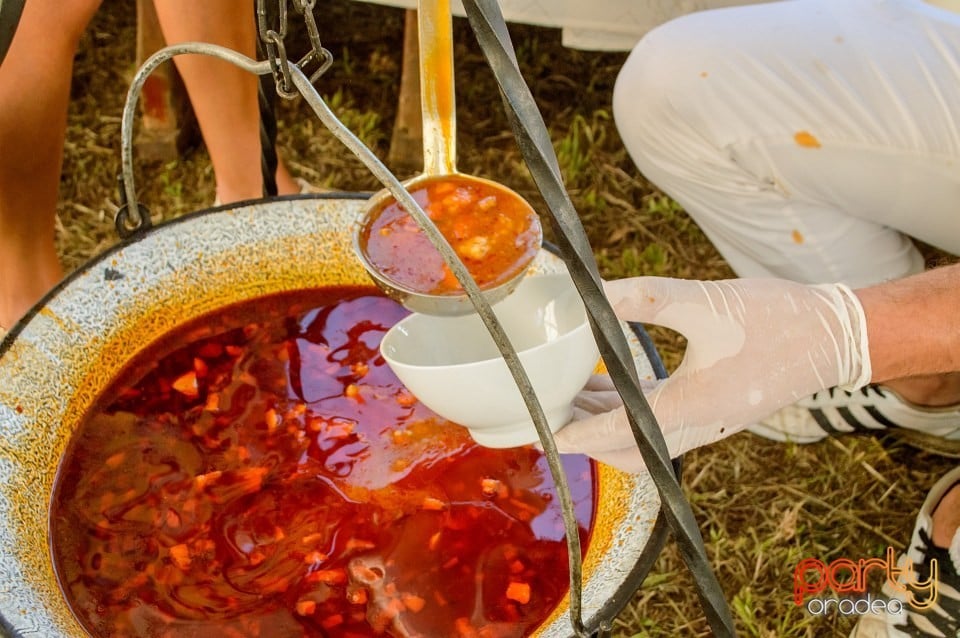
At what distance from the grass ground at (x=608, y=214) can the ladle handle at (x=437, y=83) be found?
3.04 feet

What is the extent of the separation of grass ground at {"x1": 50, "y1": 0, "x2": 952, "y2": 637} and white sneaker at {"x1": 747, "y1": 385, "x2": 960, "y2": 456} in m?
0.04

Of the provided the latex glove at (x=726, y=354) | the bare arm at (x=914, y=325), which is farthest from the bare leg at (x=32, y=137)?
the bare arm at (x=914, y=325)

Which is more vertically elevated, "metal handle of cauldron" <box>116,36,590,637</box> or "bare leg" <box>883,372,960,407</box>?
"metal handle of cauldron" <box>116,36,590,637</box>

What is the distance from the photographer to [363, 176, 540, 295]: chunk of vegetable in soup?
118 cm

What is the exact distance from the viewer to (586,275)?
2.34 feet

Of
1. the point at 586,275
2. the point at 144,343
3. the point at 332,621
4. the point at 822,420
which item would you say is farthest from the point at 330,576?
the point at 822,420

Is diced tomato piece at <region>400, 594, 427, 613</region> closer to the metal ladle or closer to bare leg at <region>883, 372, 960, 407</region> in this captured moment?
the metal ladle

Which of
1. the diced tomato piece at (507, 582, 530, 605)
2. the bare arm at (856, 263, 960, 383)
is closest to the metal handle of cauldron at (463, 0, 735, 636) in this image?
the diced tomato piece at (507, 582, 530, 605)

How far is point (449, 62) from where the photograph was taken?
117cm

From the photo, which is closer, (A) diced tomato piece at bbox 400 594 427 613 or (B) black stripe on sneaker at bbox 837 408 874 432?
(A) diced tomato piece at bbox 400 594 427 613

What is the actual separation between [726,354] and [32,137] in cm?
124

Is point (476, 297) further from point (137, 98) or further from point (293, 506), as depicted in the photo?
point (137, 98)

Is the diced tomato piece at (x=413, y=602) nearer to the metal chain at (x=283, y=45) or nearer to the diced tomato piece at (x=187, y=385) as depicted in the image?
the diced tomato piece at (x=187, y=385)

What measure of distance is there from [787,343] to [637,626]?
2.36ft
